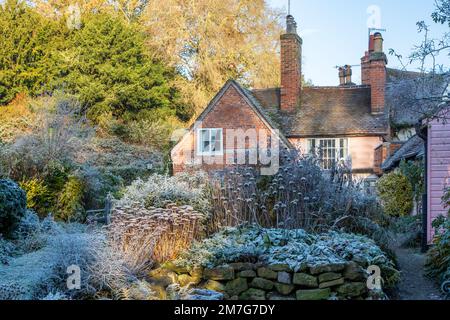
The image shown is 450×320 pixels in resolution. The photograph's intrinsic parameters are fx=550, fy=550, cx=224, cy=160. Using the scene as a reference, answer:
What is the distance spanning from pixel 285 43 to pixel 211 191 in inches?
562

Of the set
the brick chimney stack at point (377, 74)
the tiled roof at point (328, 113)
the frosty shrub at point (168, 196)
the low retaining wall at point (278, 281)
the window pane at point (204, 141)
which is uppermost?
the brick chimney stack at point (377, 74)

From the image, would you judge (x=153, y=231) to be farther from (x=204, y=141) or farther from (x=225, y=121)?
(x=225, y=121)

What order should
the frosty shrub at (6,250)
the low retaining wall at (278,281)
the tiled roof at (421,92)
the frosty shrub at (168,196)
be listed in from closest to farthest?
the low retaining wall at (278,281) < the frosty shrub at (6,250) < the frosty shrub at (168,196) < the tiled roof at (421,92)

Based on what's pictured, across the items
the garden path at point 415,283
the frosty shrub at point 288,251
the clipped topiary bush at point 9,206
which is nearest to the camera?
the frosty shrub at point 288,251

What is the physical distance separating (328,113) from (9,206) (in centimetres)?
1717

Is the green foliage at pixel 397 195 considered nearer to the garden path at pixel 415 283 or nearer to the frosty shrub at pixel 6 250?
the garden path at pixel 415 283

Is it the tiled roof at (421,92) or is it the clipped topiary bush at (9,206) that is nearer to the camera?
the tiled roof at (421,92)

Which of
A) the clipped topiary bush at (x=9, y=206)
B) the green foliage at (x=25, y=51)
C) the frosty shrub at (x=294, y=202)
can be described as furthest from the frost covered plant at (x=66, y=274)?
the green foliage at (x=25, y=51)

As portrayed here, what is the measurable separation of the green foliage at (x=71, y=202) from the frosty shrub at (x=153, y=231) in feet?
19.6

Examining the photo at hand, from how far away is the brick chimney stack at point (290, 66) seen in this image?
898 inches

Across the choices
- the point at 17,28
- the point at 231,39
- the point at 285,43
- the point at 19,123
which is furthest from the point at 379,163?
the point at 17,28

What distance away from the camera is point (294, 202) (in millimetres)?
9227

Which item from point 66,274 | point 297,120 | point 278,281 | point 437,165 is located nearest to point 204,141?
point 297,120

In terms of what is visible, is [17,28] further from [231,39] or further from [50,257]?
[50,257]
